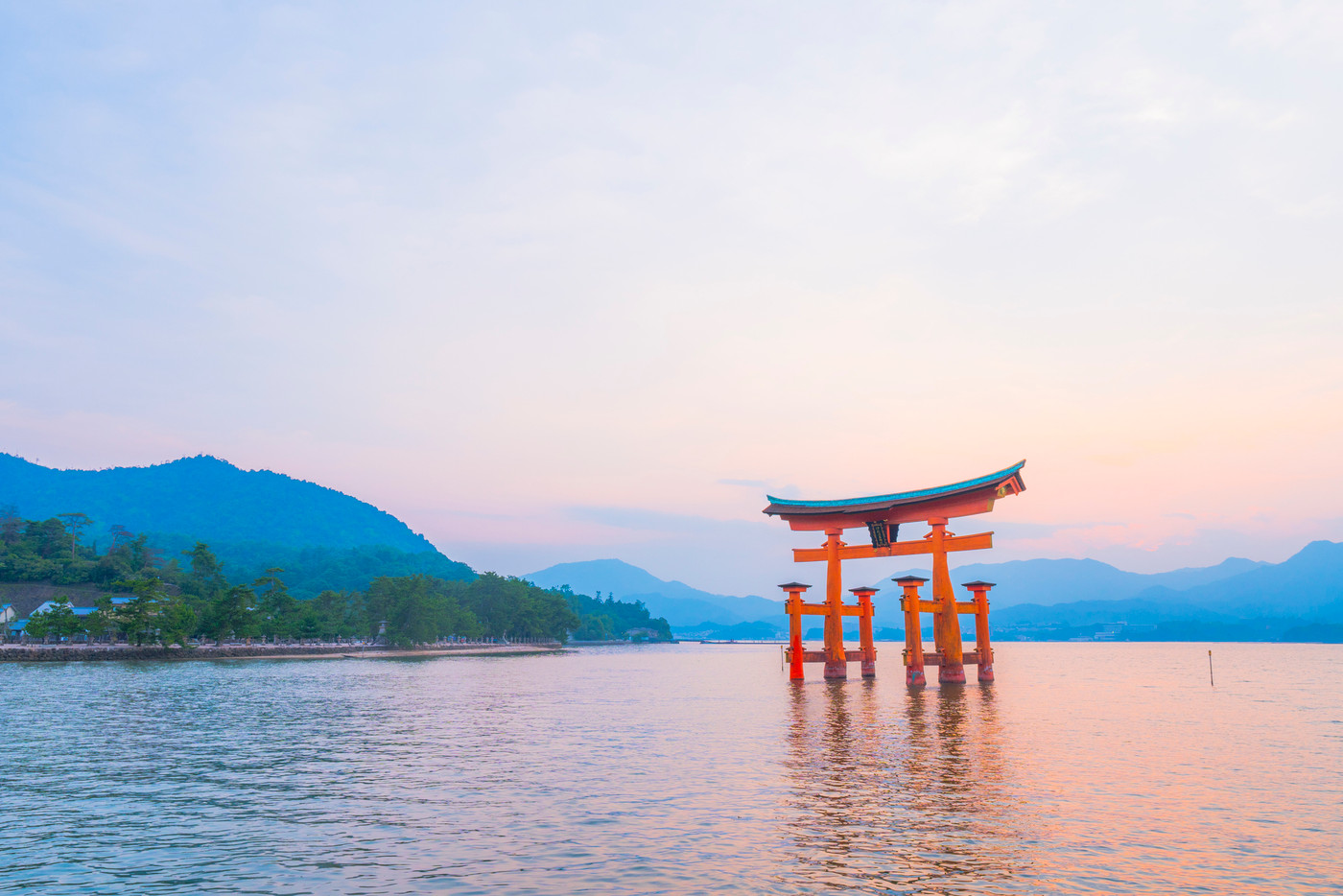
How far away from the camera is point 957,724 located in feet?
105

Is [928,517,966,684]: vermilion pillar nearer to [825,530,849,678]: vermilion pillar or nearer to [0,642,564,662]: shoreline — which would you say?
[825,530,849,678]: vermilion pillar

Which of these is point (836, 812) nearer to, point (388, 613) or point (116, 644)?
point (116, 644)

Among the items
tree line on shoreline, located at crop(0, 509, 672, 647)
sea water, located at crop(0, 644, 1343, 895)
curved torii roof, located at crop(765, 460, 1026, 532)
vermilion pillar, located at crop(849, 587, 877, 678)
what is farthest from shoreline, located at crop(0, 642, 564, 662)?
curved torii roof, located at crop(765, 460, 1026, 532)

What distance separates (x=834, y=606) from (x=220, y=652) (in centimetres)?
7877

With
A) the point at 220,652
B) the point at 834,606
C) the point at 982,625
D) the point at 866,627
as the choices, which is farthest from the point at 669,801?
the point at 220,652

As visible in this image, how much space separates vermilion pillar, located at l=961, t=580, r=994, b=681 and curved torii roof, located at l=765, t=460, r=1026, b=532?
634cm

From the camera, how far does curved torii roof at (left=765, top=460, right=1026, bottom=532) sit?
141 ft

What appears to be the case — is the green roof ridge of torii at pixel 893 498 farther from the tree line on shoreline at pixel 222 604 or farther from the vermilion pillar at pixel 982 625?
the tree line on shoreline at pixel 222 604

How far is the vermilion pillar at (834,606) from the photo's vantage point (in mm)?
50719

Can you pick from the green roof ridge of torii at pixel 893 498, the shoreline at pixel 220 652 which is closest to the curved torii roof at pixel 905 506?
the green roof ridge of torii at pixel 893 498

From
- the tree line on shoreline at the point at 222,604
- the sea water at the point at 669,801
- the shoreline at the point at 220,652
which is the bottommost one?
the shoreline at the point at 220,652

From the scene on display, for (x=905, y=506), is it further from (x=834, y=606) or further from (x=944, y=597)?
(x=834, y=606)

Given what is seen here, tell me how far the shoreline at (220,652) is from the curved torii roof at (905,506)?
2937 inches

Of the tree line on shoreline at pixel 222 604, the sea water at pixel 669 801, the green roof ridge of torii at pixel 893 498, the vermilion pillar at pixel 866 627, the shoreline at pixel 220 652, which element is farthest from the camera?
the tree line on shoreline at pixel 222 604
